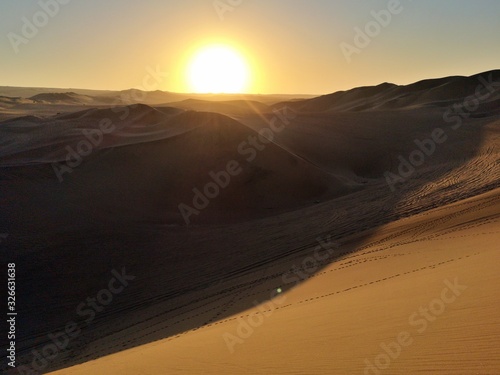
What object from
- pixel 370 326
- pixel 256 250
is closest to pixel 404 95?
pixel 256 250

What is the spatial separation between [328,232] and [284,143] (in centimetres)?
1381

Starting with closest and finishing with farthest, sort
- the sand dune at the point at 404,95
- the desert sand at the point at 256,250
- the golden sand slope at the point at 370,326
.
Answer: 1. the golden sand slope at the point at 370,326
2. the desert sand at the point at 256,250
3. the sand dune at the point at 404,95

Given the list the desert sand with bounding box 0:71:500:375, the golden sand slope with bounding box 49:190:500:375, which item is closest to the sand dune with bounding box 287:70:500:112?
the desert sand with bounding box 0:71:500:375

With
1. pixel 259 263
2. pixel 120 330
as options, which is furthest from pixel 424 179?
pixel 120 330

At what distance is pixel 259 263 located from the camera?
11266 millimetres

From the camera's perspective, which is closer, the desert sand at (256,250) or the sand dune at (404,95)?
the desert sand at (256,250)

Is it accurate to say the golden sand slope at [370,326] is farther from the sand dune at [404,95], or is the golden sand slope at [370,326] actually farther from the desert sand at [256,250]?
the sand dune at [404,95]

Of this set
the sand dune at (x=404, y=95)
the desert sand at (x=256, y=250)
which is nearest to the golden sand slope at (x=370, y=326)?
the desert sand at (x=256, y=250)

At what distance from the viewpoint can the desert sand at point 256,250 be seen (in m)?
5.09

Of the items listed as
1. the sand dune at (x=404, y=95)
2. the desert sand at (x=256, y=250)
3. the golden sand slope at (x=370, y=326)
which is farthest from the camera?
the sand dune at (x=404, y=95)

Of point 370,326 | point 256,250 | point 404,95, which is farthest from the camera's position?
point 404,95

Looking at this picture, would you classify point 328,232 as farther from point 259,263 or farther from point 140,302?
point 140,302

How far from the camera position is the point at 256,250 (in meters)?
12.4

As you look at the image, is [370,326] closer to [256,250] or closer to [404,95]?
[256,250]
